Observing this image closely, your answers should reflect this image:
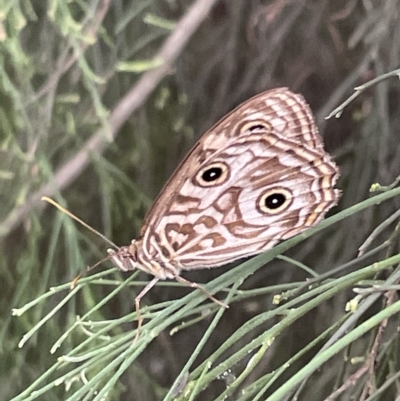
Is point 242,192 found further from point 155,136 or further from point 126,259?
point 155,136

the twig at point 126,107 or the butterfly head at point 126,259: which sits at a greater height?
the twig at point 126,107

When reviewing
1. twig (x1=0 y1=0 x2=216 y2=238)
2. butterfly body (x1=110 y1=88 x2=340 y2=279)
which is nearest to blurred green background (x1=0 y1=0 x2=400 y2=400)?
twig (x1=0 y1=0 x2=216 y2=238)

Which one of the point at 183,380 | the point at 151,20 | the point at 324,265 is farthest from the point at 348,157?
the point at 183,380

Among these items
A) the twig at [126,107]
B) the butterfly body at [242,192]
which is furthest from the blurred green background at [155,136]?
the butterfly body at [242,192]

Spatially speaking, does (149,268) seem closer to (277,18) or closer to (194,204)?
(194,204)

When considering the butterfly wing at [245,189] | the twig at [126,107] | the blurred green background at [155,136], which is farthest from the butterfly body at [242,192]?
the twig at [126,107]

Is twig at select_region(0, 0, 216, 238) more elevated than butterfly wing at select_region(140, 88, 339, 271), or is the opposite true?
twig at select_region(0, 0, 216, 238)

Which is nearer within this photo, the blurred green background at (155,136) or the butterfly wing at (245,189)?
the butterfly wing at (245,189)

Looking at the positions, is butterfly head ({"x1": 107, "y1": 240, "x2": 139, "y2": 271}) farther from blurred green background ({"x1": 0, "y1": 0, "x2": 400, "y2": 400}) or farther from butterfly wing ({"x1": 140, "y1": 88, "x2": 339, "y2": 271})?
→ blurred green background ({"x1": 0, "y1": 0, "x2": 400, "y2": 400})

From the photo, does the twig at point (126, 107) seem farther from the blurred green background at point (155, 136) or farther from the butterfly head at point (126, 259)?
the butterfly head at point (126, 259)
